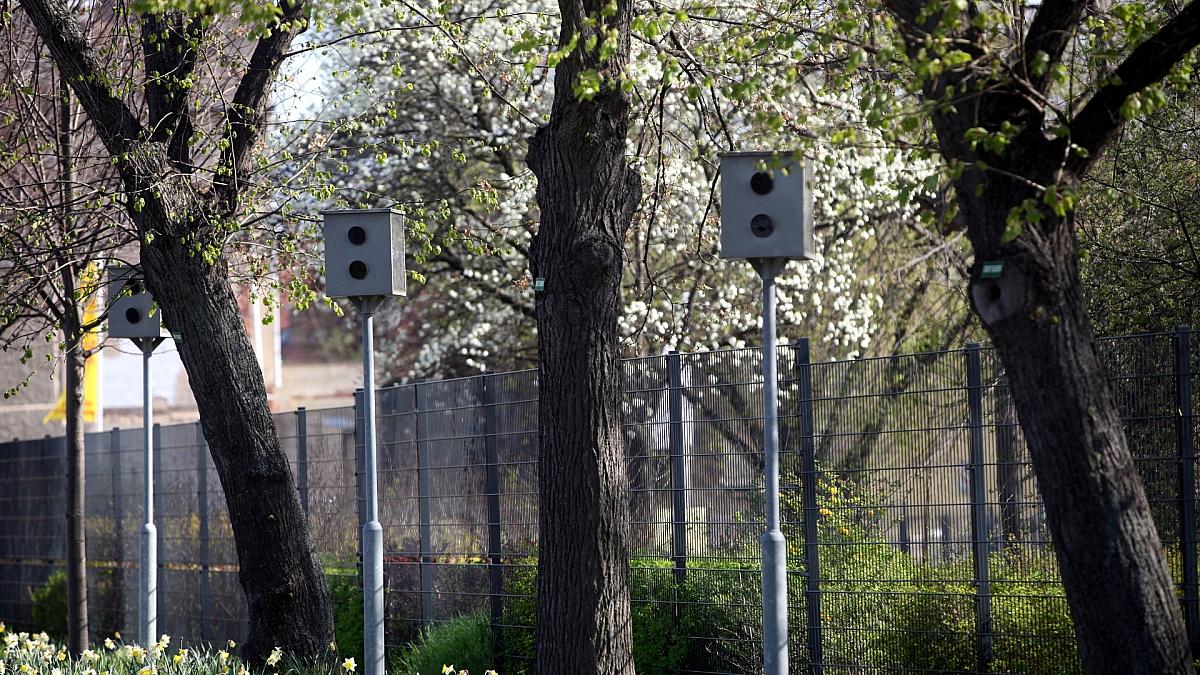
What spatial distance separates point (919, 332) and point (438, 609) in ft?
28.8

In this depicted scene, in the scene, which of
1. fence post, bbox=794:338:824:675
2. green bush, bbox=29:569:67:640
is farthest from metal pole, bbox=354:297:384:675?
green bush, bbox=29:569:67:640

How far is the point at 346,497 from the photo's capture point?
13.2 m

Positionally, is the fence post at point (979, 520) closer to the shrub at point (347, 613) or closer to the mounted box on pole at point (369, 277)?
the mounted box on pole at point (369, 277)

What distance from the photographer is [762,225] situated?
7.14 m

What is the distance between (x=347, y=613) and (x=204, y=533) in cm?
255

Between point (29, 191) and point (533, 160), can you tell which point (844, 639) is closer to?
point (533, 160)

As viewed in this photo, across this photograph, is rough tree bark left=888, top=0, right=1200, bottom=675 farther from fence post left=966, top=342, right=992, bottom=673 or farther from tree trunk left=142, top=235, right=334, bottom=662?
tree trunk left=142, top=235, right=334, bottom=662

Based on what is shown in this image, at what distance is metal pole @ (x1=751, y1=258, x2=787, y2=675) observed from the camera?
6879 mm

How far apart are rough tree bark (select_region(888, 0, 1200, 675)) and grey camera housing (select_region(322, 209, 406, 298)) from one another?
390cm

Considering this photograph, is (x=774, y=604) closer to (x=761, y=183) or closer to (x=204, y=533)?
(x=761, y=183)

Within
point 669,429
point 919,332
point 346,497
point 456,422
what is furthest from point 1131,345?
point 919,332

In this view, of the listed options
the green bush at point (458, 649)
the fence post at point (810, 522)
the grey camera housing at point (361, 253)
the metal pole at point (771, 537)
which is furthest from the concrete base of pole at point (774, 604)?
the green bush at point (458, 649)

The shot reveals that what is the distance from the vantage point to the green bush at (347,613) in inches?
509

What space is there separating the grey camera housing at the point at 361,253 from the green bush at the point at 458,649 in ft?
11.0
